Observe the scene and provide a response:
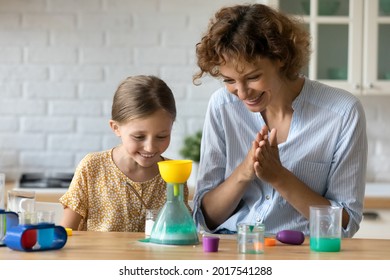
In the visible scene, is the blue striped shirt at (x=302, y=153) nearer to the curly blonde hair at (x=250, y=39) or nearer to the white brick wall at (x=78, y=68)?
the curly blonde hair at (x=250, y=39)

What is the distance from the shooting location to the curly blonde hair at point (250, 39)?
2.49 m

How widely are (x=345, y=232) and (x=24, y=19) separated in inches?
102

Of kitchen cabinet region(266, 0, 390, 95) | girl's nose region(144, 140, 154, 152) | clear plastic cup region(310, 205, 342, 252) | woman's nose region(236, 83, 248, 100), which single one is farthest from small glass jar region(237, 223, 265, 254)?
kitchen cabinet region(266, 0, 390, 95)

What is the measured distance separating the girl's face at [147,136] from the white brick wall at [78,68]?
1.80m

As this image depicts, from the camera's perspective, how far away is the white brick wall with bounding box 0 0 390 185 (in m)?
4.54

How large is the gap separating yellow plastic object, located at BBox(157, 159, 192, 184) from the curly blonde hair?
43 cm

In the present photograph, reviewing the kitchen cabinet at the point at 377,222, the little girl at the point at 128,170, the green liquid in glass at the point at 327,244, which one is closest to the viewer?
the green liquid in glass at the point at 327,244

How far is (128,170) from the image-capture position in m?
2.89

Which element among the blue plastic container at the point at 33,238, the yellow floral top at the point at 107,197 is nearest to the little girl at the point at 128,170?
the yellow floral top at the point at 107,197

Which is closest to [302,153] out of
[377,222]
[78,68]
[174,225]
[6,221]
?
[174,225]

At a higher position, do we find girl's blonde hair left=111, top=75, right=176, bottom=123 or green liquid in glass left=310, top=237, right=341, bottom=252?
girl's blonde hair left=111, top=75, right=176, bottom=123

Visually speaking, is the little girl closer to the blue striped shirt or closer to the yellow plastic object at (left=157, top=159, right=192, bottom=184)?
the blue striped shirt

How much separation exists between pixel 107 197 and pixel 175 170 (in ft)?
2.32
